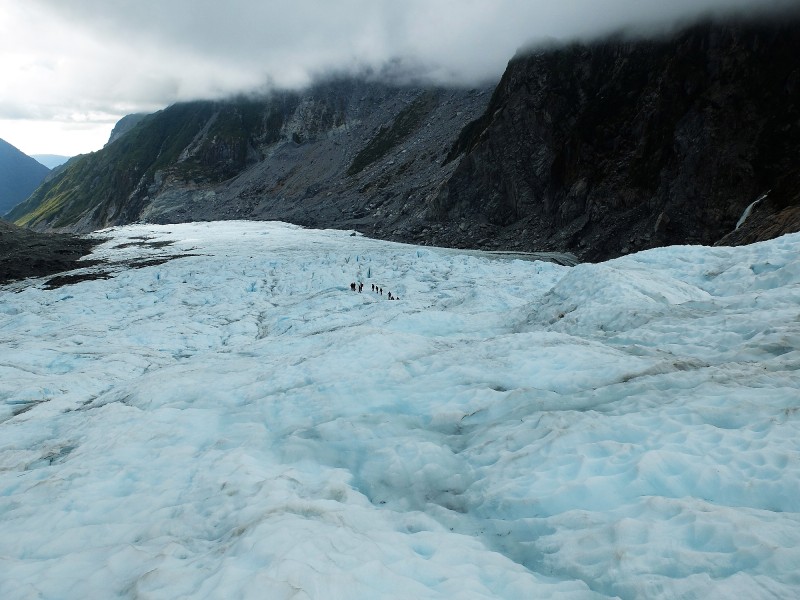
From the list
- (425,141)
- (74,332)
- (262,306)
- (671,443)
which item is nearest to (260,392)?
(671,443)

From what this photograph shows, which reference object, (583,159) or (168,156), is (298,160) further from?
(583,159)

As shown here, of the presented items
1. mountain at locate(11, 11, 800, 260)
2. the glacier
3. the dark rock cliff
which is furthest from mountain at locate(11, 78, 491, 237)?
the glacier

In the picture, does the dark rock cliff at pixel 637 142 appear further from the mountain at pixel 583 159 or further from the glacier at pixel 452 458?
the glacier at pixel 452 458

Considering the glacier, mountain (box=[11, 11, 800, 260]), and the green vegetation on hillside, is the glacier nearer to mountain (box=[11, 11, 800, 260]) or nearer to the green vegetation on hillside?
mountain (box=[11, 11, 800, 260])

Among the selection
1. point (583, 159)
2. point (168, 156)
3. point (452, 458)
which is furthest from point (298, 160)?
point (452, 458)

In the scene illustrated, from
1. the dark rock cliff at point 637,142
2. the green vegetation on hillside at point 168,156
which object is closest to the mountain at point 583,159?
the dark rock cliff at point 637,142
